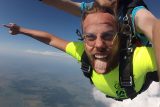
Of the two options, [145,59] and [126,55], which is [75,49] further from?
[145,59]

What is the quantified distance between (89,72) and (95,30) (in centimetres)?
65

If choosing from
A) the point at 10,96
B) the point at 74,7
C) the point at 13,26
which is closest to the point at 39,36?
the point at 13,26

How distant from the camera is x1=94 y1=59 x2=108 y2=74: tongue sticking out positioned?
2833 mm

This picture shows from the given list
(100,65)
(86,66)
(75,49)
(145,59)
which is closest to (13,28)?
(75,49)

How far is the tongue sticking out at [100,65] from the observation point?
283 centimetres

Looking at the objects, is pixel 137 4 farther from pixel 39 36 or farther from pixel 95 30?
pixel 39 36

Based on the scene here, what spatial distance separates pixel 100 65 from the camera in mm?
2918

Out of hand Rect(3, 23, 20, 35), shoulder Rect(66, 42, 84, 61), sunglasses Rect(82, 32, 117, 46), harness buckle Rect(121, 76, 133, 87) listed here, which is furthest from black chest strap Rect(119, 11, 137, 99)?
hand Rect(3, 23, 20, 35)

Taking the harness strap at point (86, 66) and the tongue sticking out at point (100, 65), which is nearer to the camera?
the tongue sticking out at point (100, 65)

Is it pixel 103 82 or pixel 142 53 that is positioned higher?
pixel 142 53

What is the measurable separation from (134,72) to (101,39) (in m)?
0.53

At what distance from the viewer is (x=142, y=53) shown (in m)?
2.79

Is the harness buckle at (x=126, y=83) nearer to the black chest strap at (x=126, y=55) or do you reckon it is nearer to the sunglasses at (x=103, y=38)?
the black chest strap at (x=126, y=55)

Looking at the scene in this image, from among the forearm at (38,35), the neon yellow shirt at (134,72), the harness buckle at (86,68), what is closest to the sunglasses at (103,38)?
the neon yellow shirt at (134,72)
